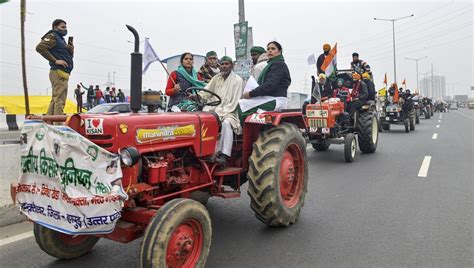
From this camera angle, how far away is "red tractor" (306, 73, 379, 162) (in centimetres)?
939

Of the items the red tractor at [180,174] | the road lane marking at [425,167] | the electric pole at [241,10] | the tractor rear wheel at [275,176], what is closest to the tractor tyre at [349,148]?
the road lane marking at [425,167]

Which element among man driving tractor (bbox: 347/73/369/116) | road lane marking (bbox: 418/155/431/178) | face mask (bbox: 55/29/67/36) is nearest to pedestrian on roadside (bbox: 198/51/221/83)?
face mask (bbox: 55/29/67/36)

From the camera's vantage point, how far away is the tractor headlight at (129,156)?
122 inches

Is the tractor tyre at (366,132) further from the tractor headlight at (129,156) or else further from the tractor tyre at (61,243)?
the tractor headlight at (129,156)

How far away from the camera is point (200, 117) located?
4.14 metres

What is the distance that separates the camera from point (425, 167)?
8.59 metres

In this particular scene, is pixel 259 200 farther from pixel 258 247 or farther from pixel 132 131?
pixel 132 131

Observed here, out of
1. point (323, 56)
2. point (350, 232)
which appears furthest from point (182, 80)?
point (323, 56)

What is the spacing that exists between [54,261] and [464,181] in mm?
6569

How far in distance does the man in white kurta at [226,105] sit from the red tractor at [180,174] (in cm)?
12

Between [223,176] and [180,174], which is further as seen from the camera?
[223,176]

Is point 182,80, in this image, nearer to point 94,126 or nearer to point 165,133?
point 165,133

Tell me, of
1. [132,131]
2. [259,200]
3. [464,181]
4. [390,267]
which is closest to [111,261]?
[132,131]

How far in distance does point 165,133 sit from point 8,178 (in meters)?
2.39
